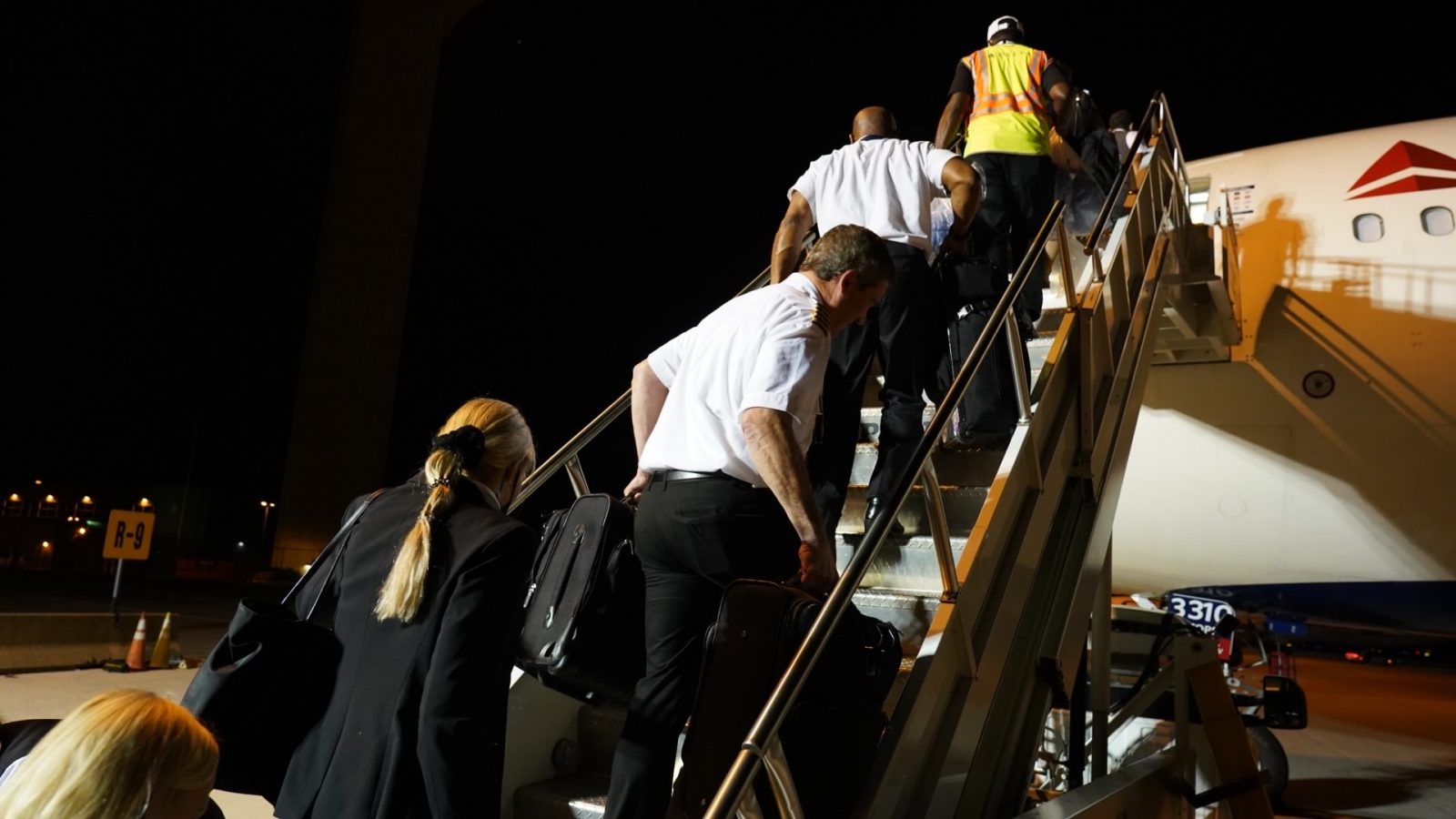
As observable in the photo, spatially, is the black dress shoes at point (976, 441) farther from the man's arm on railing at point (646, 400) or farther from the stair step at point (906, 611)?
the man's arm on railing at point (646, 400)

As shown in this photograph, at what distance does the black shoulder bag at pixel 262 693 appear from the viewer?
1.98m

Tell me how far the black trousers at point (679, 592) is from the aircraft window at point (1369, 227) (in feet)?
27.5

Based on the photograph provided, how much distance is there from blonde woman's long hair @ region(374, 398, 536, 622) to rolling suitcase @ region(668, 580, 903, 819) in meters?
0.62

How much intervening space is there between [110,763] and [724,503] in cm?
134

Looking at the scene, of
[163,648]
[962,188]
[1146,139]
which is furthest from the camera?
[163,648]

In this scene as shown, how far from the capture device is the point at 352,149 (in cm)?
2592

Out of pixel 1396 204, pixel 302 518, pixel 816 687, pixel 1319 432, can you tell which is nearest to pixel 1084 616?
pixel 816 687

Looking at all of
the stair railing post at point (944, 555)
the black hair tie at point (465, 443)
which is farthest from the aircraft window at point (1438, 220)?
the black hair tie at point (465, 443)

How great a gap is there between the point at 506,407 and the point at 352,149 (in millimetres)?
26366

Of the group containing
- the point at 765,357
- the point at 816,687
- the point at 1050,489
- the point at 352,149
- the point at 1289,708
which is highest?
the point at 352,149

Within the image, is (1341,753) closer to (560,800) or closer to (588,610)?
(560,800)

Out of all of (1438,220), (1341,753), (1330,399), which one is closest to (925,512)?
(1330,399)

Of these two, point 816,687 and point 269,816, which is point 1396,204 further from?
point 269,816

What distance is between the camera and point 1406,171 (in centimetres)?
855
